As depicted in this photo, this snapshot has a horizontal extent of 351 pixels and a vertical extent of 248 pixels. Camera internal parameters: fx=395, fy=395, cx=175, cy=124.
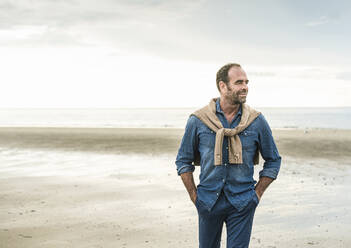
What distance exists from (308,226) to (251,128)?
4183 mm

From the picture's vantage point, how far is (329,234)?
6559 millimetres

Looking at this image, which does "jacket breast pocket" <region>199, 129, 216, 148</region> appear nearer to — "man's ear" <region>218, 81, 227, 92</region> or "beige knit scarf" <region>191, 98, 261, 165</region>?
"beige knit scarf" <region>191, 98, 261, 165</region>

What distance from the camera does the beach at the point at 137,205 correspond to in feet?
21.0

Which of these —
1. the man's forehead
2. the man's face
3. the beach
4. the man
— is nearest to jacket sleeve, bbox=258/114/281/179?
the man

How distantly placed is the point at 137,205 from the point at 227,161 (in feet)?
17.7

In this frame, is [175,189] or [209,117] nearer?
[209,117]

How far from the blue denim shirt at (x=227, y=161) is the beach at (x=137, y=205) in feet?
9.14

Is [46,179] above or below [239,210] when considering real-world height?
below

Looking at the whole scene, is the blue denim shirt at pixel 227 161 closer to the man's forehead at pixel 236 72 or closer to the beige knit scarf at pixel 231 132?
the beige knit scarf at pixel 231 132

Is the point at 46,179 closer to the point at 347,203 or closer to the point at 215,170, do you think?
the point at 347,203

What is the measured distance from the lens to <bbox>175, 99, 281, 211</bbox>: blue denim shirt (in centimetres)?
353

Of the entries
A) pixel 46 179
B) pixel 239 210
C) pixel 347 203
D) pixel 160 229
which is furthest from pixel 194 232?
pixel 46 179

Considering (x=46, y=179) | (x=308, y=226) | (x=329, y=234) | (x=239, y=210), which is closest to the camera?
(x=239, y=210)

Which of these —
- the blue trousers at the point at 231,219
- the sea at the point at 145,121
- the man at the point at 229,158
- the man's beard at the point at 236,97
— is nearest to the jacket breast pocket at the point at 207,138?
the man at the point at 229,158
